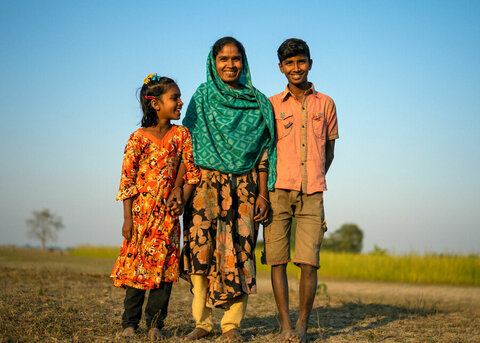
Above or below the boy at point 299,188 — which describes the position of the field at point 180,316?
below

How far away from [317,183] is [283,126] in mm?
601

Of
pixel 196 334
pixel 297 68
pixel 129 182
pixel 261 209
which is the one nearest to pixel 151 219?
pixel 129 182

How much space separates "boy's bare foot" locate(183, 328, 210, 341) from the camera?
3.76 metres

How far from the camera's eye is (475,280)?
435 inches

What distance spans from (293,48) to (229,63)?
593 mm

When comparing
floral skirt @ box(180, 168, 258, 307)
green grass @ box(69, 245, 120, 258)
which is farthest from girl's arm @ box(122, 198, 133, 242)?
green grass @ box(69, 245, 120, 258)

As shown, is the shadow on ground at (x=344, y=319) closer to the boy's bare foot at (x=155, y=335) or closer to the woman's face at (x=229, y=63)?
the boy's bare foot at (x=155, y=335)

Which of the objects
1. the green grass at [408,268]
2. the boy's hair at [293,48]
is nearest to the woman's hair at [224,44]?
the boy's hair at [293,48]

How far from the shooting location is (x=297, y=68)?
400 cm

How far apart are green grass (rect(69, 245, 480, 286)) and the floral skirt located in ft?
29.1

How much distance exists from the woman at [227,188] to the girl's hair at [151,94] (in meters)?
0.27

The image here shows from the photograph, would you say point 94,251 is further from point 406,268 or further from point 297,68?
point 297,68

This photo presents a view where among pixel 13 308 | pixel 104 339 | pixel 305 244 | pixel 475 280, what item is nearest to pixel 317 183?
pixel 305 244

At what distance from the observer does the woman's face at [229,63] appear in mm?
3893
